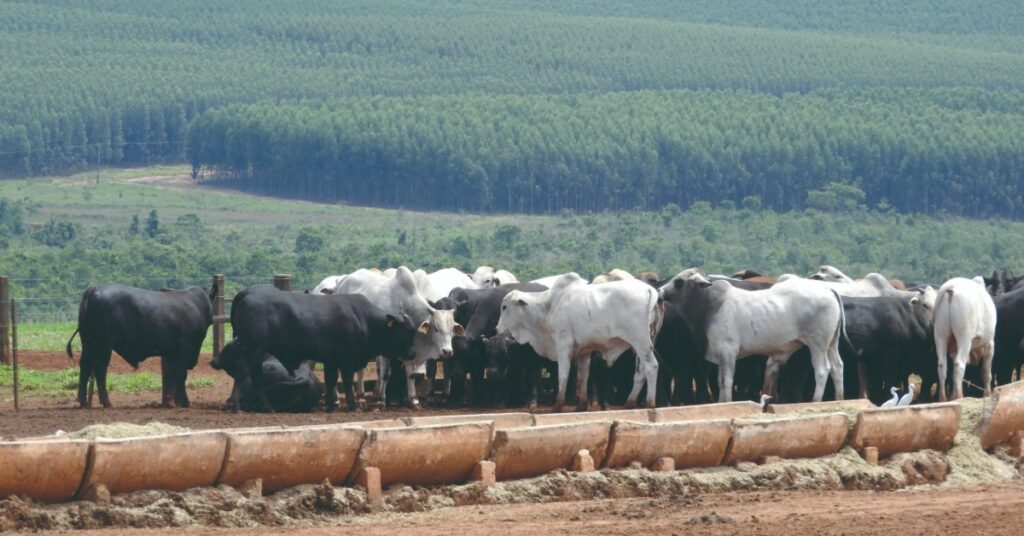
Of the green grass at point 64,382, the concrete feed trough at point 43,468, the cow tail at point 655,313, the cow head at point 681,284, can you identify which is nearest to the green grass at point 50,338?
the green grass at point 64,382

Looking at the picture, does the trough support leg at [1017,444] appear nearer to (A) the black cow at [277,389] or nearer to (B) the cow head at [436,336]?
(B) the cow head at [436,336]

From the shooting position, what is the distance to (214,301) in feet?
79.2

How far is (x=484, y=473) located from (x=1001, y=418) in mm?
5373

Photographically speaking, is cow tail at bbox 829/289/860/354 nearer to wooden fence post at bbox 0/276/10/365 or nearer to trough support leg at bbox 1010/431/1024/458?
trough support leg at bbox 1010/431/1024/458

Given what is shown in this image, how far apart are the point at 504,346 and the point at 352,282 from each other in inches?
115

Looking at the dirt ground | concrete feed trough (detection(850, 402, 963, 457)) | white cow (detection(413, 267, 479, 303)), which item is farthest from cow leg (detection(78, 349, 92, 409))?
concrete feed trough (detection(850, 402, 963, 457))

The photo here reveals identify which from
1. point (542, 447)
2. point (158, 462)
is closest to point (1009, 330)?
point (542, 447)

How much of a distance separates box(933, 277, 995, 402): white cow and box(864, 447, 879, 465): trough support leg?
476 cm

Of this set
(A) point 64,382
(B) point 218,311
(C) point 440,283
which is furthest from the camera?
(C) point 440,283

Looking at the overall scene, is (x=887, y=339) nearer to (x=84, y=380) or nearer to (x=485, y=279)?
(x=485, y=279)

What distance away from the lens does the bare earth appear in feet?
40.7

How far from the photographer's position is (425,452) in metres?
13.7

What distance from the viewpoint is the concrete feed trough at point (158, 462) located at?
12.3 metres

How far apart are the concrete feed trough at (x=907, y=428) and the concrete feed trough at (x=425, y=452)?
11.9ft
